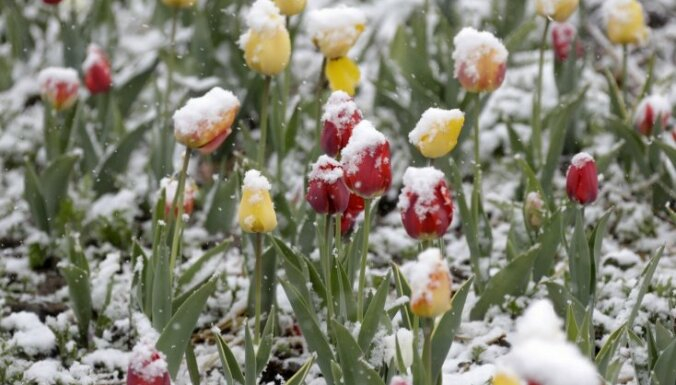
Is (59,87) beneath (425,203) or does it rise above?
above

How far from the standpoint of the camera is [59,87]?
2.41 m

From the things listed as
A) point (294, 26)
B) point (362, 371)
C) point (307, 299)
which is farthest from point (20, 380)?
point (294, 26)

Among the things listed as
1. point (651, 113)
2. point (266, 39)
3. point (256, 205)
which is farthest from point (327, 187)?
point (651, 113)

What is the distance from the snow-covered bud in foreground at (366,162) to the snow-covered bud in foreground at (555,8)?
33.9 inches

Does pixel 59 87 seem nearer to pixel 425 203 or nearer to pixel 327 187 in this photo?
pixel 327 187

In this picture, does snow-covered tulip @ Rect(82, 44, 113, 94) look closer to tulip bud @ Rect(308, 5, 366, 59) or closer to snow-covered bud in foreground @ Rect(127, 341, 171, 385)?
tulip bud @ Rect(308, 5, 366, 59)

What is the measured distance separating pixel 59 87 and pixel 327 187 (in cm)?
115

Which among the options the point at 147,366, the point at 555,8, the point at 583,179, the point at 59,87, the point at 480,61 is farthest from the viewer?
the point at 59,87

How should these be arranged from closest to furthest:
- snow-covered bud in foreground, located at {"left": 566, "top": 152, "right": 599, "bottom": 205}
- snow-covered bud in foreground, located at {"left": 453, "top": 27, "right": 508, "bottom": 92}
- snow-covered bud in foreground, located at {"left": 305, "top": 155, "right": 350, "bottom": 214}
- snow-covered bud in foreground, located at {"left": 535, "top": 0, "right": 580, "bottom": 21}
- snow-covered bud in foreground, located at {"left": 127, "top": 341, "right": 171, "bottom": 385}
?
snow-covered bud in foreground, located at {"left": 127, "top": 341, "right": 171, "bottom": 385} < snow-covered bud in foreground, located at {"left": 305, "top": 155, "right": 350, "bottom": 214} < snow-covered bud in foreground, located at {"left": 566, "top": 152, "right": 599, "bottom": 205} < snow-covered bud in foreground, located at {"left": 453, "top": 27, "right": 508, "bottom": 92} < snow-covered bud in foreground, located at {"left": 535, "top": 0, "right": 580, "bottom": 21}

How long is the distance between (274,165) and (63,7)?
4.82 feet

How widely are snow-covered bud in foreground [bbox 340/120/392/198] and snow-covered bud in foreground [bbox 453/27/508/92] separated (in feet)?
1.50

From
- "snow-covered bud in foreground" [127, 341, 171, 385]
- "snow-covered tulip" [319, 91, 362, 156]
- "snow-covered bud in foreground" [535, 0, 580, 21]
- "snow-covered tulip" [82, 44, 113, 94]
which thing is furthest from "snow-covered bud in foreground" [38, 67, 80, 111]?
"snow-covered bud in foreground" [127, 341, 171, 385]

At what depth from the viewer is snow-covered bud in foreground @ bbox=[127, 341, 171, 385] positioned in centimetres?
129

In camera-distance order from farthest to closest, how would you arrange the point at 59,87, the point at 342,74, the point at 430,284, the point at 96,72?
the point at 96,72, the point at 59,87, the point at 342,74, the point at 430,284
